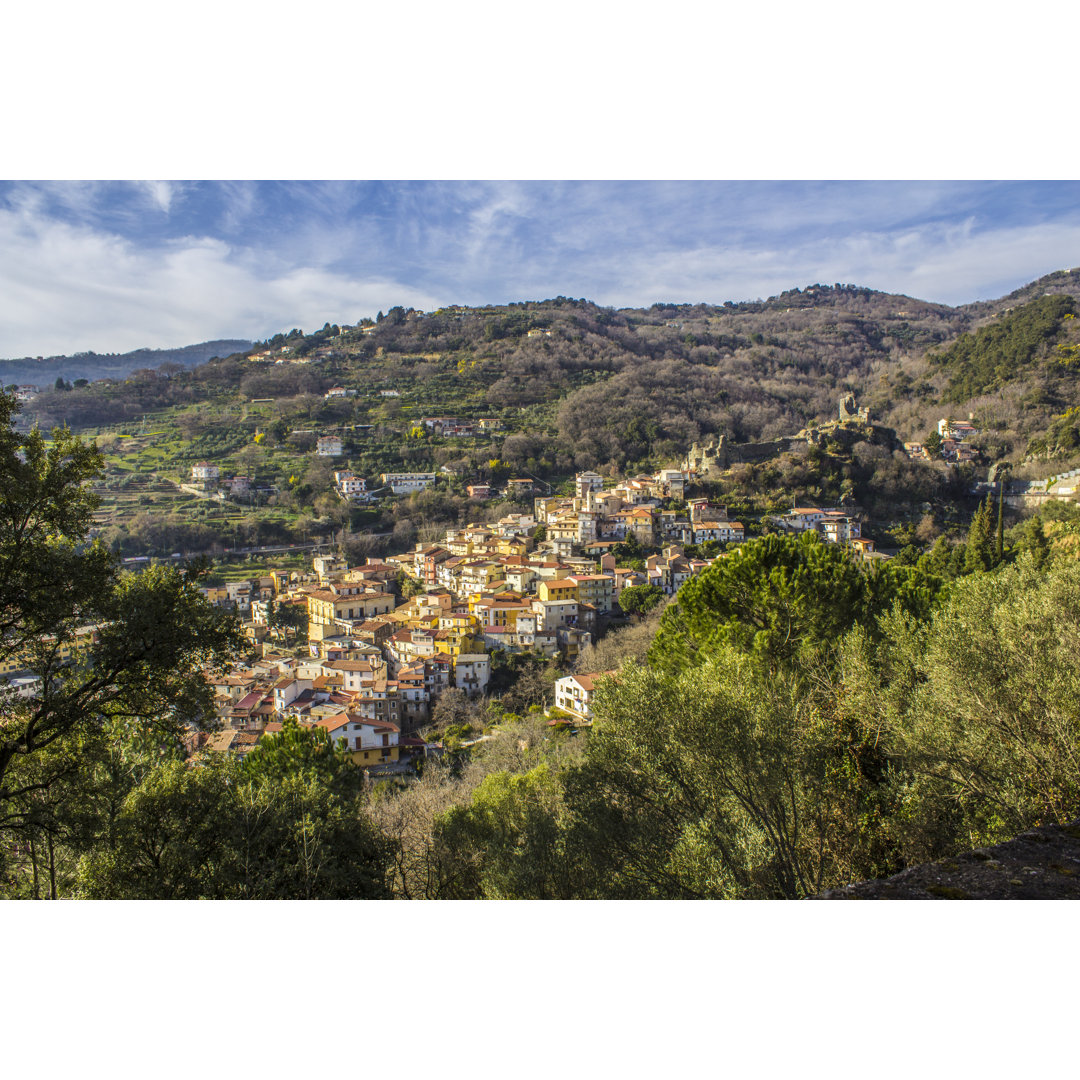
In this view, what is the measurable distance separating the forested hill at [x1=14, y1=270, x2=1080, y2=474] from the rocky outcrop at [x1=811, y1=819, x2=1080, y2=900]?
35698mm

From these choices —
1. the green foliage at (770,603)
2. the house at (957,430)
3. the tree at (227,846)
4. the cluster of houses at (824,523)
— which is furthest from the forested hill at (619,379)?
the tree at (227,846)

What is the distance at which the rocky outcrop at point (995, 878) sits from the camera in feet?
10.1

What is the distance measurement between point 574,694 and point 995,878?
13839 millimetres

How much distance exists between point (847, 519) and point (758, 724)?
26.4 m

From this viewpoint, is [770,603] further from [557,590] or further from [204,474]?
[204,474]

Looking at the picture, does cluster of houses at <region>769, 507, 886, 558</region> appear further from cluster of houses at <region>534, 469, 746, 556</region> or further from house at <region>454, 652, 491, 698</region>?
house at <region>454, 652, 491, 698</region>

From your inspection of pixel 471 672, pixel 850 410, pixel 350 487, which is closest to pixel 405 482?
pixel 350 487

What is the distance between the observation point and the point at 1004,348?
126ft

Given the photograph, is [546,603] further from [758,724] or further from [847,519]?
[758,724]

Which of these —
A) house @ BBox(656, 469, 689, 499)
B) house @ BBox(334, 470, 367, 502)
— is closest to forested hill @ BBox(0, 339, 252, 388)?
house @ BBox(334, 470, 367, 502)

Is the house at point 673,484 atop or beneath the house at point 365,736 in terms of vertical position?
atop

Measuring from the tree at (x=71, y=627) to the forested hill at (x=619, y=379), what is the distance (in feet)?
114

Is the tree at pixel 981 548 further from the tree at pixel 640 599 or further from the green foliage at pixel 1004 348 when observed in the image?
the green foliage at pixel 1004 348

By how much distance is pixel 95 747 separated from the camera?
4.16 m
